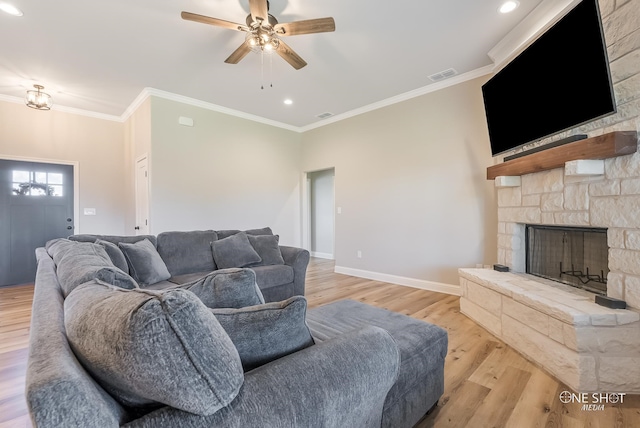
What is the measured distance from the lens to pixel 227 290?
107 cm

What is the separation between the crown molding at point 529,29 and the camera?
238cm

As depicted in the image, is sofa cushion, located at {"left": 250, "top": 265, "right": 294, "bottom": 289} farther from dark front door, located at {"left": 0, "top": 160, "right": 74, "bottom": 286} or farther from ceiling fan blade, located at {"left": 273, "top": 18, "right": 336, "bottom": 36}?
dark front door, located at {"left": 0, "top": 160, "right": 74, "bottom": 286}

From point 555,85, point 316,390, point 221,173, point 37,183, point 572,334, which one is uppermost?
point 555,85

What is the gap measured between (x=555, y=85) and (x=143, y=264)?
3.87 meters

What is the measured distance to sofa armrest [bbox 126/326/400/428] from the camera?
63cm

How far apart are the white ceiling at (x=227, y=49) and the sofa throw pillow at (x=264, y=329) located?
261 cm

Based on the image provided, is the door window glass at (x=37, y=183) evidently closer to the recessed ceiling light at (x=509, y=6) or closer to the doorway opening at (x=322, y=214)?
the doorway opening at (x=322, y=214)

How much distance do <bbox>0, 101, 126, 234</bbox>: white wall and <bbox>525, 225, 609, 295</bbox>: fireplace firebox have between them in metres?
6.36

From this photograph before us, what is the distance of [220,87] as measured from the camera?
396cm

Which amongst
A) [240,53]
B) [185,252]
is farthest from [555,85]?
[185,252]

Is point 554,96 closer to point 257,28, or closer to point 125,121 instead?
point 257,28

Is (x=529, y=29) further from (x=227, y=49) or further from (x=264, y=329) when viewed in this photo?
(x=264, y=329)

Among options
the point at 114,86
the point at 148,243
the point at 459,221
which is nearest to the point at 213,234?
the point at 148,243

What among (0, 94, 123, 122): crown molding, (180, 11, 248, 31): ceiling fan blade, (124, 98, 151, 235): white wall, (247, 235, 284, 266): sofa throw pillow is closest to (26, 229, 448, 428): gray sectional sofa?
(180, 11, 248, 31): ceiling fan blade
